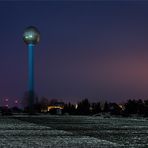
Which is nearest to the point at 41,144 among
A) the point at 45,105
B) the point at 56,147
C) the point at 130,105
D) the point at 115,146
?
the point at 56,147

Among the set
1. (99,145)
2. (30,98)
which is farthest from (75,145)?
(30,98)

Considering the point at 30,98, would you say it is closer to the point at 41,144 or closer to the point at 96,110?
the point at 96,110

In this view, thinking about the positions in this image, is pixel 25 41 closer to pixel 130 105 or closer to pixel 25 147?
pixel 130 105

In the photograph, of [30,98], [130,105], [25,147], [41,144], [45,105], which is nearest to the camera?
[25,147]

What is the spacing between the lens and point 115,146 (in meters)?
19.2

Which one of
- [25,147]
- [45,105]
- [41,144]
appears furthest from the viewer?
[45,105]

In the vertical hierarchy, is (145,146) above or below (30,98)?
below

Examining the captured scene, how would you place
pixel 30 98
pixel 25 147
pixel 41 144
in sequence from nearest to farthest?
pixel 25 147, pixel 41 144, pixel 30 98

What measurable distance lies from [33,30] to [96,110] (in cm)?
2181

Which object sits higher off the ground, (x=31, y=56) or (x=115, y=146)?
(x=31, y=56)

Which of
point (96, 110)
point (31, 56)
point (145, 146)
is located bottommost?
point (145, 146)

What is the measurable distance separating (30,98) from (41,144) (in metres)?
87.8

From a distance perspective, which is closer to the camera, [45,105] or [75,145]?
[75,145]

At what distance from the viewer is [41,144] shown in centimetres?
1997
